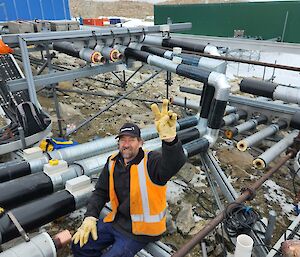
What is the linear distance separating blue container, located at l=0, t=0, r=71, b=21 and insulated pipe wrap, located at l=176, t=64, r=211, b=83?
5.66 m

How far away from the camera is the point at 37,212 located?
2.64m

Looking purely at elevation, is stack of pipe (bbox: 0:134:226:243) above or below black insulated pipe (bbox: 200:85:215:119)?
below

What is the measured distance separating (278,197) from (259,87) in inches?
78.8

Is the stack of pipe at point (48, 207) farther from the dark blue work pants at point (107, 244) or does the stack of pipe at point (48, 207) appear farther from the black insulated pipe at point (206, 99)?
the black insulated pipe at point (206, 99)

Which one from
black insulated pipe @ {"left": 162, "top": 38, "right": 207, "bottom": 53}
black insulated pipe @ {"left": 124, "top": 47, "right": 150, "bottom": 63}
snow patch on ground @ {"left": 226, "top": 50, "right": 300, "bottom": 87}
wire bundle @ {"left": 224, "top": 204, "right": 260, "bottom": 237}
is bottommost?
snow patch on ground @ {"left": 226, "top": 50, "right": 300, "bottom": 87}

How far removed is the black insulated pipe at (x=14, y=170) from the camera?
3.16m

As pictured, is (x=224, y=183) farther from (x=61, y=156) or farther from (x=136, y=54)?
(x=136, y=54)

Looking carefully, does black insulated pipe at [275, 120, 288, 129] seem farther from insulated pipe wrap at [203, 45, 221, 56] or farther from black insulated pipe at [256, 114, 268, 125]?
insulated pipe wrap at [203, 45, 221, 56]

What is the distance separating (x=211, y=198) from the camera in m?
4.99

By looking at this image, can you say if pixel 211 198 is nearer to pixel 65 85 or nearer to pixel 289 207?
pixel 289 207

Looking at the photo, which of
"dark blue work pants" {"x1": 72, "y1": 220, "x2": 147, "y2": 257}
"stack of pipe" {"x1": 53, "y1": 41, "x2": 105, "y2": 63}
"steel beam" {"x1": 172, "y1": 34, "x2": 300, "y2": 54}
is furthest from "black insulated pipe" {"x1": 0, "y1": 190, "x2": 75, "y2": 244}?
"steel beam" {"x1": 172, "y1": 34, "x2": 300, "y2": 54}

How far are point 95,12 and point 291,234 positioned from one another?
44.7 m

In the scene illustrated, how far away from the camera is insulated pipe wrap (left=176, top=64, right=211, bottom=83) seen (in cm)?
437

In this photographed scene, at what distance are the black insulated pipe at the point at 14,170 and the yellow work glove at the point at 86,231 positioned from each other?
1045 millimetres
